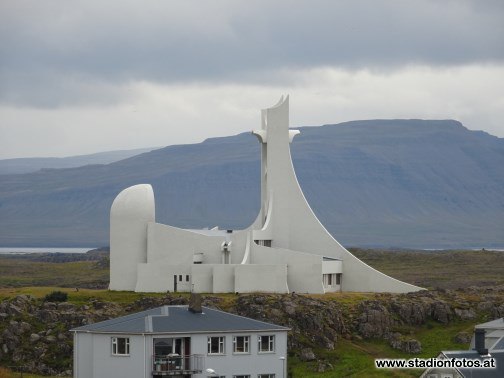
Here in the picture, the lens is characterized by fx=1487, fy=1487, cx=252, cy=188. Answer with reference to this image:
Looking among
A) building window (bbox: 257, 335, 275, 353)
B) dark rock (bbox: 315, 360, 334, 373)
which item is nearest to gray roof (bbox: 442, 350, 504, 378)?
building window (bbox: 257, 335, 275, 353)

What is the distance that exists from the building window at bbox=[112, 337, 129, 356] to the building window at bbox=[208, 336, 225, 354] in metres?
3.15

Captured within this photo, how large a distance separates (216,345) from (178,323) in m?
1.63

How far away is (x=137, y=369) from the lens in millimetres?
52750

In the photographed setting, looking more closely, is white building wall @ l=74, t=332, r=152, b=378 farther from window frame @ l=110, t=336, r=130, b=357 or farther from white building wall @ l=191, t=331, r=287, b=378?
white building wall @ l=191, t=331, r=287, b=378

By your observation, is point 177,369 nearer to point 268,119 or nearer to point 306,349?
point 306,349

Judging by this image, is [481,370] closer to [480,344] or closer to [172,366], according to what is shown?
[480,344]

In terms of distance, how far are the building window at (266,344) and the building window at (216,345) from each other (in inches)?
67.6

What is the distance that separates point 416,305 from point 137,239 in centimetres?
1751

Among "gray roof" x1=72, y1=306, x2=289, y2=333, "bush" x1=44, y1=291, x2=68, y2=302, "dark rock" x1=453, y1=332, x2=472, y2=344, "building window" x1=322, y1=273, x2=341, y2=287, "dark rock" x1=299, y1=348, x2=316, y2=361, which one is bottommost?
"dark rock" x1=299, y1=348, x2=316, y2=361

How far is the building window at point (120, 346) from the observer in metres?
53.5

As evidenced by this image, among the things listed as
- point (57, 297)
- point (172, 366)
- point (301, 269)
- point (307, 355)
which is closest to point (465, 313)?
point (301, 269)

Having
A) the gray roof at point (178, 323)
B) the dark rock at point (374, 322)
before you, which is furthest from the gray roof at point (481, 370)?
the dark rock at point (374, 322)

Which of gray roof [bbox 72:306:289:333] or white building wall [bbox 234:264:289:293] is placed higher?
white building wall [bbox 234:264:289:293]

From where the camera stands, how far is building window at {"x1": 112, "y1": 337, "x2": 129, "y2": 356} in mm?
53531
